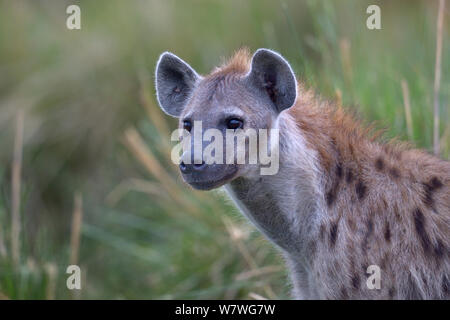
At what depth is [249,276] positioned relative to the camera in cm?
497

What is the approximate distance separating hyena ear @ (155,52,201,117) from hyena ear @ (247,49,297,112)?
43 cm

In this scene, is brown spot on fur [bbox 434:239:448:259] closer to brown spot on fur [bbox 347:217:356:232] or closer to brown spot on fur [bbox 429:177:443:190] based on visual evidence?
brown spot on fur [bbox 429:177:443:190]

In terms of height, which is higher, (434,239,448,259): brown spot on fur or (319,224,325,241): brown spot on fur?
(319,224,325,241): brown spot on fur

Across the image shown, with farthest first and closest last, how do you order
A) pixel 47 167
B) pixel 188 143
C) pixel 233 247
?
pixel 47 167 < pixel 233 247 < pixel 188 143

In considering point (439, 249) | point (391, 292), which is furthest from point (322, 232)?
point (439, 249)

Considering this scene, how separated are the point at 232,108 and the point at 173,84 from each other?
592 mm

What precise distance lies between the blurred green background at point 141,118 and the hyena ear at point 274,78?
1.31 metres

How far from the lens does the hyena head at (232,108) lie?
11.4ft

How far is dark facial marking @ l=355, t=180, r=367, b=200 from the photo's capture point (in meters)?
3.70

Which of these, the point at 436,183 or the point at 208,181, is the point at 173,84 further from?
the point at 436,183

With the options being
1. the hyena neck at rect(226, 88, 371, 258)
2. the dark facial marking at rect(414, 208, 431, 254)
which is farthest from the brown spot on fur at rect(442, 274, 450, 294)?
the hyena neck at rect(226, 88, 371, 258)

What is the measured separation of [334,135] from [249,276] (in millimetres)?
1432
